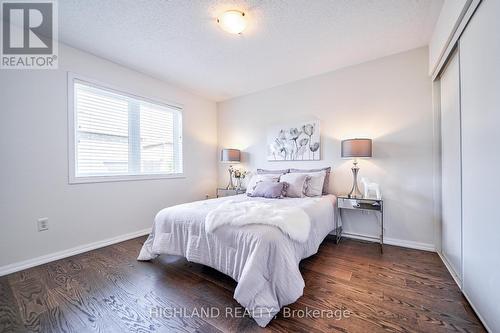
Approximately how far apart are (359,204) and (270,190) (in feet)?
3.70

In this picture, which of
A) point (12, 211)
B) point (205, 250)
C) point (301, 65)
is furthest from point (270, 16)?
point (12, 211)

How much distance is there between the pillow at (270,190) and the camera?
282 cm

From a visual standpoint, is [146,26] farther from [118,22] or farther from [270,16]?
[270,16]

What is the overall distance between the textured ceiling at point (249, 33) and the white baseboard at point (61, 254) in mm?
2453

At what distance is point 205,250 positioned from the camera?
1.84 metres

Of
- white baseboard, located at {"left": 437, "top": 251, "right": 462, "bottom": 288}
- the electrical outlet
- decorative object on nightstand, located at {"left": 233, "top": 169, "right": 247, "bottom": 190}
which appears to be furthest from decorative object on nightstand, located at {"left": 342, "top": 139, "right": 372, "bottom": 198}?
the electrical outlet

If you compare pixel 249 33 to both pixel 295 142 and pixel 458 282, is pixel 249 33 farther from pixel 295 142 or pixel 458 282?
pixel 458 282

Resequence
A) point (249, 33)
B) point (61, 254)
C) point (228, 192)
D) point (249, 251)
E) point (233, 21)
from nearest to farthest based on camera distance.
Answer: point (249, 251) < point (233, 21) < point (249, 33) < point (61, 254) < point (228, 192)

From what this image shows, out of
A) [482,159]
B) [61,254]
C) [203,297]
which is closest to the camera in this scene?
[482,159]

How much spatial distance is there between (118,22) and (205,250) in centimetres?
240

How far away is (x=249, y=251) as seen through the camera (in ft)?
5.02

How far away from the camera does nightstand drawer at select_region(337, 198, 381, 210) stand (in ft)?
8.11

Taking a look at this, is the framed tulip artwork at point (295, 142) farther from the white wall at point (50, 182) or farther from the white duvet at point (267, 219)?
the white wall at point (50, 182)

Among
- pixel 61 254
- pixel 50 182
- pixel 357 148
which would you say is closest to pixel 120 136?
pixel 50 182
